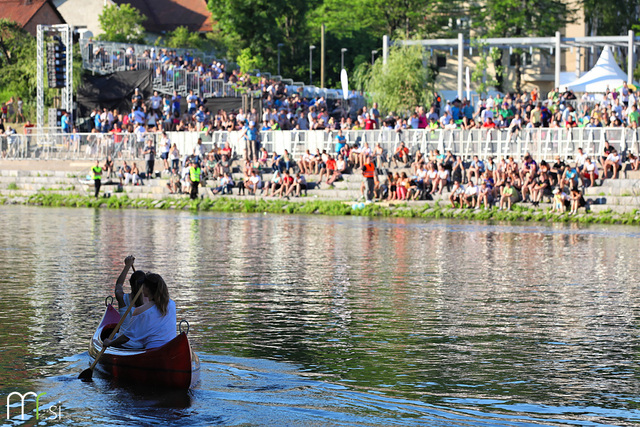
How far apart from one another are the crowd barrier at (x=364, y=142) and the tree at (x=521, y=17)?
1503 inches

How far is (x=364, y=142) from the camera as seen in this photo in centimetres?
3697

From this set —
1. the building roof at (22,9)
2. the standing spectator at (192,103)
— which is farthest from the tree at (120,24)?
the standing spectator at (192,103)

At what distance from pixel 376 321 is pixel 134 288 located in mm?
4381

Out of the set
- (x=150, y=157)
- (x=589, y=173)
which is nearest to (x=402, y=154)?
(x=589, y=173)

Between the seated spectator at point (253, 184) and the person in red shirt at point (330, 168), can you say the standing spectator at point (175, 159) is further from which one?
the person in red shirt at point (330, 168)

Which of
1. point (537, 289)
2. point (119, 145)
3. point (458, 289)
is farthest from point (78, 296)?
point (119, 145)

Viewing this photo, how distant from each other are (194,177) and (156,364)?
1105 inches

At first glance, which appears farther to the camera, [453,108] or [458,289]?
[453,108]

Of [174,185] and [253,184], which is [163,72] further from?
[253,184]

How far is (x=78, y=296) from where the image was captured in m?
16.2

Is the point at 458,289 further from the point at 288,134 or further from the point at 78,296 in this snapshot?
the point at 288,134

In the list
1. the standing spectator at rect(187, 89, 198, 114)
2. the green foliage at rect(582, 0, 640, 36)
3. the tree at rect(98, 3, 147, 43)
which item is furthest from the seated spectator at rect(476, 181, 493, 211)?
the green foliage at rect(582, 0, 640, 36)

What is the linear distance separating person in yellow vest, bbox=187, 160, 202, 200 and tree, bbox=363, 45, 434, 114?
15221 millimetres

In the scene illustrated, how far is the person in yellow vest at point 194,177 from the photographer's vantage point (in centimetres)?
3800
